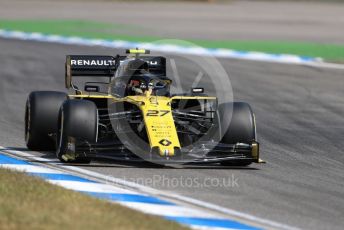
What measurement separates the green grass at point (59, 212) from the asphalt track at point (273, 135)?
1.29 m

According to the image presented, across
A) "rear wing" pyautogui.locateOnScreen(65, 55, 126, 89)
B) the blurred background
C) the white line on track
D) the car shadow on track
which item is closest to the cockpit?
"rear wing" pyautogui.locateOnScreen(65, 55, 126, 89)

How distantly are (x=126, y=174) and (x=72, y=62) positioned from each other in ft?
9.92

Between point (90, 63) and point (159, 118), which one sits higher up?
point (90, 63)

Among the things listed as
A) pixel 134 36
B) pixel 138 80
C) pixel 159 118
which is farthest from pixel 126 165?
pixel 134 36

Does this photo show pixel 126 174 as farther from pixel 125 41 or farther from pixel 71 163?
pixel 125 41

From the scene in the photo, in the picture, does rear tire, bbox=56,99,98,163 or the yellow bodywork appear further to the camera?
rear tire, bbox=56,99,98,163

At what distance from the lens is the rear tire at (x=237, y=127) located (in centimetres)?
1217

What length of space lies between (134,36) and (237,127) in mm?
21401

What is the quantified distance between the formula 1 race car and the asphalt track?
0.71 ft

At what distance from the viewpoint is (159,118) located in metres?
11.8

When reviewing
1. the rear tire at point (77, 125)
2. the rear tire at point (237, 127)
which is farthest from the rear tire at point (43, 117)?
the rear tire at point (237, 127)

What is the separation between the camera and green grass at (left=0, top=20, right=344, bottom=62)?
1147 inches

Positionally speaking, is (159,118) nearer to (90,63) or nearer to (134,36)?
(90,63)

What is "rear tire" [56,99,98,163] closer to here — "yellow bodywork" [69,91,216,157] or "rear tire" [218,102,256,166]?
"yellow bodywork" [69,91,216,157]
